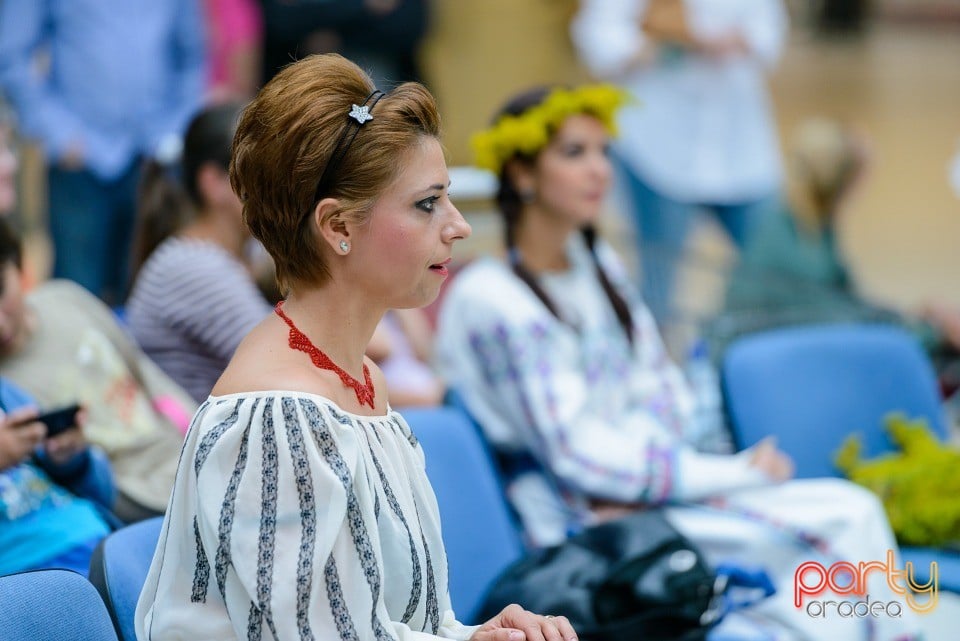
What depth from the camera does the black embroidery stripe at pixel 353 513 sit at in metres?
1.72

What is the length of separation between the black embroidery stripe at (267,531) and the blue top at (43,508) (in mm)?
943

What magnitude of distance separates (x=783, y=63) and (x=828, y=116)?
450 cm

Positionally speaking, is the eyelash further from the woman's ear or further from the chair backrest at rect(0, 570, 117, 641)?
the chair backrest at rect(0, 570, 117, 641)

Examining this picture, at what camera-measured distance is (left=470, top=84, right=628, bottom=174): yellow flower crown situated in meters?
3.49

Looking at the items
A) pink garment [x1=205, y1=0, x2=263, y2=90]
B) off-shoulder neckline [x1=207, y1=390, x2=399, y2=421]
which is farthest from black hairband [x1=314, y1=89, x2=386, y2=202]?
pink garment [x1=205, y1=0, x2=263, y2=90]

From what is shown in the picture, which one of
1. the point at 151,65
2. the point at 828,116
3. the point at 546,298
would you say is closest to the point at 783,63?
the point at 828,116

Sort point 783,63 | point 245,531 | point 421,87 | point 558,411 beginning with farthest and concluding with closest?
point 783,63 < point 558,411 < point 421,87 < point 245,531

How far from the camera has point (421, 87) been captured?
1948mm

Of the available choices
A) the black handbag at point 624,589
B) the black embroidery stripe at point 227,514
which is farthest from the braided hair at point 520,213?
the black embroidery stripe at point 227,514

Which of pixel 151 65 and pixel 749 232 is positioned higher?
pixel 151 65

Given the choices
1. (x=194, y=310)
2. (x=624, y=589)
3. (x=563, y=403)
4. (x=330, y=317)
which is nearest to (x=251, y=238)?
(x=194, y=310)

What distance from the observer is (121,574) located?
2.05 metres

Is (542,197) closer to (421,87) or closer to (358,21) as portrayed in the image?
(421,87)

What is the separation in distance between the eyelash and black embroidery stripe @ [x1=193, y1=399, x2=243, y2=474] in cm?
39
